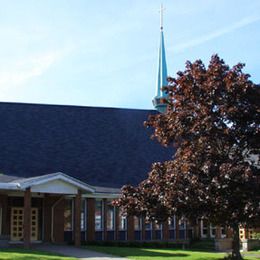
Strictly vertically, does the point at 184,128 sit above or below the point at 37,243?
above

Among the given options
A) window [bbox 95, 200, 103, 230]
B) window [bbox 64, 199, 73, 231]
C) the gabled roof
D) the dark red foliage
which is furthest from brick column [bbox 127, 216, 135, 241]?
the dark red foliage

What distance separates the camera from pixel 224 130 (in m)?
17.4

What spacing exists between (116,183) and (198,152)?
594 inches

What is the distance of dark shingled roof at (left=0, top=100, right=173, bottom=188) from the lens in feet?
101

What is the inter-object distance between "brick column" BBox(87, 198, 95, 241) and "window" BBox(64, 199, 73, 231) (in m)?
1.05

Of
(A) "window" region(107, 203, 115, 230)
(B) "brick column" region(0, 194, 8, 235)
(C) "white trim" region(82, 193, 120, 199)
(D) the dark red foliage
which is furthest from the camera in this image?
(A) "window" region(107, 203, 115, 230)

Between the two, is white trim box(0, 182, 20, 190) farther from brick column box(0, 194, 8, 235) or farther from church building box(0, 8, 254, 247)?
brick column box(0, 194, 8, 235)

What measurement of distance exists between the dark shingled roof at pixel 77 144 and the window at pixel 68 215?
61.6 inches

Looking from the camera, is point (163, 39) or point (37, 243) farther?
point (163, 39)

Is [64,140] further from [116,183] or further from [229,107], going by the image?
[229,107]

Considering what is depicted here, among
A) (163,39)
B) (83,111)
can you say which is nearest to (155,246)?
(83,111)

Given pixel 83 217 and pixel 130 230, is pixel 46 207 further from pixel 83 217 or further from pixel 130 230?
pixel 130 230

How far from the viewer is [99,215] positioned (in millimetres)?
31797

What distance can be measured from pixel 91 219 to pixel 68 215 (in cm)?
140
